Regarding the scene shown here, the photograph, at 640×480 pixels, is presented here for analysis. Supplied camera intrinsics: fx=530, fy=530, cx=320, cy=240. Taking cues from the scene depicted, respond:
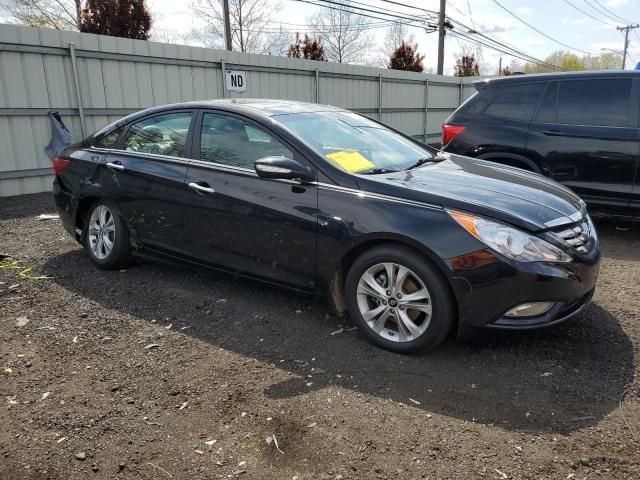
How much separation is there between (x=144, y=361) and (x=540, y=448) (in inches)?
88.7

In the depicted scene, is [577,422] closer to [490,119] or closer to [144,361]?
[144,361]

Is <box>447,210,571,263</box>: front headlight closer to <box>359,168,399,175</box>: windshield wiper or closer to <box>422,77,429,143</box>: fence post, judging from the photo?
<box>359,168,399,175</box>: windshield wiper

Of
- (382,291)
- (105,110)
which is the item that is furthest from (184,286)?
(105,110)

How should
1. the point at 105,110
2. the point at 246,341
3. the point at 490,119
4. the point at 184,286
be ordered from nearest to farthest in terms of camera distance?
the point at 246,341
the point at 184,286
the point at 490,119
the point at 105,110

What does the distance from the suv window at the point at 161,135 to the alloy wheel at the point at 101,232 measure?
63cm

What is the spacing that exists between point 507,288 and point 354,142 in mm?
1624

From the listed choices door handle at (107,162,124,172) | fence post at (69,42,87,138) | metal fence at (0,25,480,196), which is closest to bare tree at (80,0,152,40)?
metal fence at (0,25,480,196)

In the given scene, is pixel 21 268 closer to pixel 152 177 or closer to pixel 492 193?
pixel 152 177

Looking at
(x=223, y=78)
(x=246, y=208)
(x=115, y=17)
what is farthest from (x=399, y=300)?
(x=115, y=17)

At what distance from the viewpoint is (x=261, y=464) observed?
2.34 metres

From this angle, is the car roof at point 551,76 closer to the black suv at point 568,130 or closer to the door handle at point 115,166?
the black suv at point 568,130

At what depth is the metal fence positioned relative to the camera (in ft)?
26.7

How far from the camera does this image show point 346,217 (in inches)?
130

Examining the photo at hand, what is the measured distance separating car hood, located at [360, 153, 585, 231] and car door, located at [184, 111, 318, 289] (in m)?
0.58
